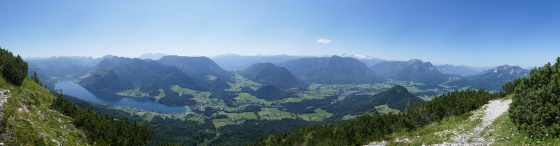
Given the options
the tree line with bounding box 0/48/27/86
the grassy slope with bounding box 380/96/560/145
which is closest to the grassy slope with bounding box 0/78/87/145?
the tree line with bounding box 0/48/27/86

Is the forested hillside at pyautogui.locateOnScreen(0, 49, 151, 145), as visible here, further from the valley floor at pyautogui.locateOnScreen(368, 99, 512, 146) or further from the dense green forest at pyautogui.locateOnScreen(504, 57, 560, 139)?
the dense green forest at pyautogui.locateOnScreen(504, 57, 560, 139)

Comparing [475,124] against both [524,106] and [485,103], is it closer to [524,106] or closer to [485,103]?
[524,106]

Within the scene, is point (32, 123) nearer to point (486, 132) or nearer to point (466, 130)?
point (486, 132)

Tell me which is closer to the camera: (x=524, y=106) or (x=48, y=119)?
(x=524, y=106)

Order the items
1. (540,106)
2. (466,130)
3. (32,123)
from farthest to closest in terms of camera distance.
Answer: (466,130)
(32,123)
(540,106)

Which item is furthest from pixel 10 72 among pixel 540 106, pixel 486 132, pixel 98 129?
pixel 540 106

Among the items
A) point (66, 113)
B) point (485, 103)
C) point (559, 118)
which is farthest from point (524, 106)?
point (66, 113)
